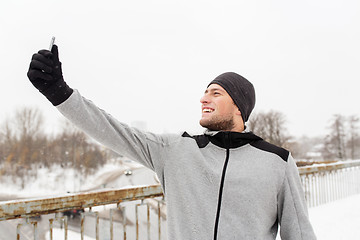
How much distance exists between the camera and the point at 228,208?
1.26 metres

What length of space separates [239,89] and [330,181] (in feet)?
16.1

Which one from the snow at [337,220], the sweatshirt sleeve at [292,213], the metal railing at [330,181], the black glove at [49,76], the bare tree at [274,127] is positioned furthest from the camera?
the bare tree at [274,127]

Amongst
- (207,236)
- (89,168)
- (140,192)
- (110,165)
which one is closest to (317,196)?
(140,192)

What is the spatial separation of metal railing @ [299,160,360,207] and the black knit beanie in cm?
300

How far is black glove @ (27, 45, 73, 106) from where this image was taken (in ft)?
3.24

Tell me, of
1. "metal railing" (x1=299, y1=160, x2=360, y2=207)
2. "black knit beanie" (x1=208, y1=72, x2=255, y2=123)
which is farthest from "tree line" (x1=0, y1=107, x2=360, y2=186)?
"black knit beanie" (x1=208, y1=72, x2=255, y2=123)

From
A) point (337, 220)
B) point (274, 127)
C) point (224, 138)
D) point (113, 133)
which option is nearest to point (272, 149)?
point (224, 138)

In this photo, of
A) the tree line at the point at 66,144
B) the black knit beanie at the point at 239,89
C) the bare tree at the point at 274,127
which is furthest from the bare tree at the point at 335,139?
the black knit beanie at the point at 239,89

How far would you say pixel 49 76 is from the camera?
101 cm

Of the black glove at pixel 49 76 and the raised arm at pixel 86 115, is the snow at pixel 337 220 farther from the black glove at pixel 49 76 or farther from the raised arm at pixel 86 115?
the black glove at pixel 49 76

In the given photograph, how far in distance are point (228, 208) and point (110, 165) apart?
54.7 metres

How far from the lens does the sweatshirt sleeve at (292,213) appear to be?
1.34m

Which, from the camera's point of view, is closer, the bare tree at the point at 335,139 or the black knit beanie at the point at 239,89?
the black knit beanie at the point at 239,89

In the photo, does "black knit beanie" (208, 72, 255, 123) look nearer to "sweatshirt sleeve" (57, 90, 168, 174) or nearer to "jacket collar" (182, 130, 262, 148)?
"jacket collar" (182, 130, 262, 148)
